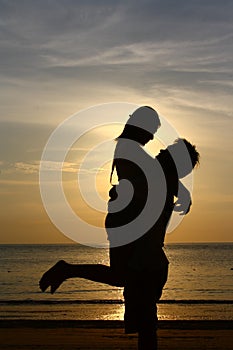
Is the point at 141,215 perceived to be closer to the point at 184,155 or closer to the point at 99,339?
the point at 184,155

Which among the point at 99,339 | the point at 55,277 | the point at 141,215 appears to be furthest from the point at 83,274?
the point at 99,339

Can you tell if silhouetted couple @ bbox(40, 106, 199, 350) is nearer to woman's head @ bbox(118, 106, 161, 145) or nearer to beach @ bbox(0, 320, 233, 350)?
woman's head @ bbox(118, 106, 161, 145)

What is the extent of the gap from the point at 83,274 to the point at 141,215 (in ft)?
2.51

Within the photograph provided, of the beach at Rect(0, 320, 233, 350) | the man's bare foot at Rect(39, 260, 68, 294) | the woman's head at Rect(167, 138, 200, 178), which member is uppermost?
the woman's head at Rect(167, 138, 200, 178)

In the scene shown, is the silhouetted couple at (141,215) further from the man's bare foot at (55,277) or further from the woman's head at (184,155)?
the man's bare foot at (55,277)

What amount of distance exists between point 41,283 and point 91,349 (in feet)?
15.5

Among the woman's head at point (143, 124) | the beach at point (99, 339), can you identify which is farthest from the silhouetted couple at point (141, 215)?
the beach at point (99, 339)

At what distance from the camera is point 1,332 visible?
11.6 metres


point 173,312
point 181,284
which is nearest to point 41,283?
point 173,312

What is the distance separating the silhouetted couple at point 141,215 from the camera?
5.00 m

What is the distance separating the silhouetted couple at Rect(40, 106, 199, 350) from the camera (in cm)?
500

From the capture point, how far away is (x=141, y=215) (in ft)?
16.4

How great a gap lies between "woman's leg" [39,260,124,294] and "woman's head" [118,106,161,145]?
42.5 inches

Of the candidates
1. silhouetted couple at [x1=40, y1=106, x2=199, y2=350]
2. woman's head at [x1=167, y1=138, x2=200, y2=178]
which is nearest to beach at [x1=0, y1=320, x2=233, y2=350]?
silhouetted couple at [x1=40, y1=106, x2=199, y2=350]
